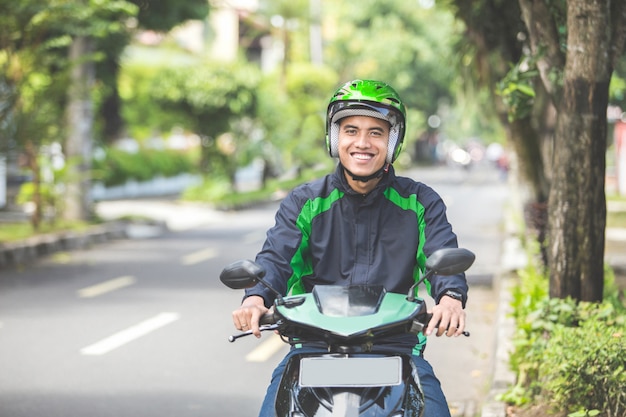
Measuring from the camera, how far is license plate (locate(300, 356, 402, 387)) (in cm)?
312

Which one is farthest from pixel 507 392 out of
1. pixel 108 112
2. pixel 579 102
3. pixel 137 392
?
pixel 108 112

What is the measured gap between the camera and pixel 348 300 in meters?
3.19

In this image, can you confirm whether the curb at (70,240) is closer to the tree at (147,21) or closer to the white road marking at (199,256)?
the white road marking at (199,256)

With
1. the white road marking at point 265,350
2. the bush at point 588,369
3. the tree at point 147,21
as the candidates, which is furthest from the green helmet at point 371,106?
the tree at point 147,21

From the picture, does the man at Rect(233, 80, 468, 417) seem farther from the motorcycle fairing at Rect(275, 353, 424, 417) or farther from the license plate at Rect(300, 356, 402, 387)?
the license plate at Rect(300, 356, 402, 387)

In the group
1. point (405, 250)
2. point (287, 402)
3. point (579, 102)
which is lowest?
point (287, 402)

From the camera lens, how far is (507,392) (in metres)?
6.25

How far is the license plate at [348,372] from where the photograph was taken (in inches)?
123

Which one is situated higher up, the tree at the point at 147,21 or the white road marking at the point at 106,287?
the tree at the point at 147,21

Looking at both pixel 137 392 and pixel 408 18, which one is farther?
pixel 408 18

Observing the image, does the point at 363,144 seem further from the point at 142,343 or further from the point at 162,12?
the point at 162,12

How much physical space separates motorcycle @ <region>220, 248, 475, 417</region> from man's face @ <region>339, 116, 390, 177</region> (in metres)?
0.65

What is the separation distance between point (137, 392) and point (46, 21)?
34.1 feet

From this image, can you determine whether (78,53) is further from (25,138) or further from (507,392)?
(507,392)
